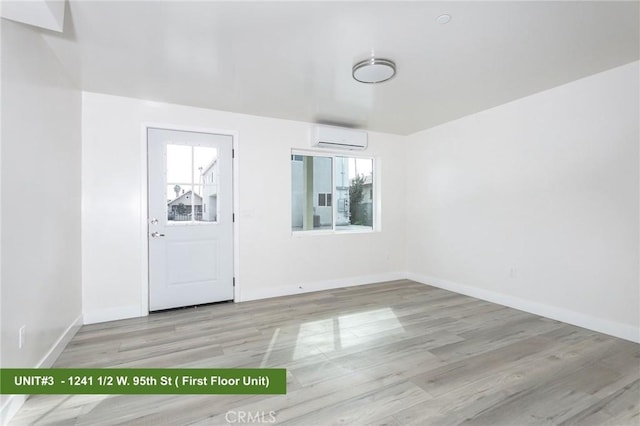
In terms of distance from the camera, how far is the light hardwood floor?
1.74 m

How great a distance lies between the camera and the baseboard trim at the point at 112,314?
314cm

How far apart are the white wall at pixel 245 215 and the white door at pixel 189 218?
13 centimetres

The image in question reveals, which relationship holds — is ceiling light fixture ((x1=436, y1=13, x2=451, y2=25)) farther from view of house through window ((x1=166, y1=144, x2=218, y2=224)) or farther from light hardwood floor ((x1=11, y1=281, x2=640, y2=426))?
view of house through window ((x1=166, y1=144, x2=218, y2=224))

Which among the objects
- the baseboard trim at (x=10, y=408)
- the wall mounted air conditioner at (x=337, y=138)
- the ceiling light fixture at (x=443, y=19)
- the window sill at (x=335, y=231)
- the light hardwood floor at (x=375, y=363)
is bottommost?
the light hardwood floor at (x=375, y=363)

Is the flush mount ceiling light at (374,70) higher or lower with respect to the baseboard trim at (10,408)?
higher

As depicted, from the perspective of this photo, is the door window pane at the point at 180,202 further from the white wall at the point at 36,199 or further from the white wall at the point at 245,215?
the white wall at the point at 36,199

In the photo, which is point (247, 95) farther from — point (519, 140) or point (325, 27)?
point (519, 140)

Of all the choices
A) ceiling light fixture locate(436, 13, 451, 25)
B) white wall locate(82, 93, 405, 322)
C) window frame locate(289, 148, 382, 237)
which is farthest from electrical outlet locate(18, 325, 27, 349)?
ceiling light fixture locate(436, 13, 451, 25)

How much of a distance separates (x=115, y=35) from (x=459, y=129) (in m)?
3.95

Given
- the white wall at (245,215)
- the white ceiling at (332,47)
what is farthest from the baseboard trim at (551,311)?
the white ceiling at (332,47)

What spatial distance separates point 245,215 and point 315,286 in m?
1.45

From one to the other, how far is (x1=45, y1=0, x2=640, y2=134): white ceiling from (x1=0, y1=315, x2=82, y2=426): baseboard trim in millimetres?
2305

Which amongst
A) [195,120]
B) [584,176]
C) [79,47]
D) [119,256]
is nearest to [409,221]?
[584,176]

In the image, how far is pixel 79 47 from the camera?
7.54ft
